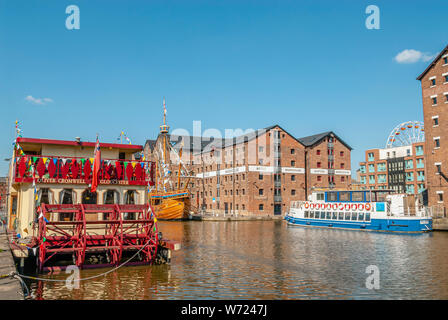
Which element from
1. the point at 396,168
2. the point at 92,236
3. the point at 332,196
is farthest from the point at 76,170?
the point at 396,168

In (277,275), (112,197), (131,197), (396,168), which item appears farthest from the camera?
(396,168)

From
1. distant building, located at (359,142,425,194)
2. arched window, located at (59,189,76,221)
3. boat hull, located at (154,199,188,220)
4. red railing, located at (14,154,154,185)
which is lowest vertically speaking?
boat hull, located at (154,199,188,220)

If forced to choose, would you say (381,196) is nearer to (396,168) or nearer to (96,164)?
(96,164)

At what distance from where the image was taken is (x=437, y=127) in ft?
163

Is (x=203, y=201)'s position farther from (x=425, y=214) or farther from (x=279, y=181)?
(x=425, y=214)

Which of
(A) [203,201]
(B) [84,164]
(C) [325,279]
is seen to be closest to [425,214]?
(C) [325,279]

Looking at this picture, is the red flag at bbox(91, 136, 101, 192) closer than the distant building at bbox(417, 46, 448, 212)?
Yes

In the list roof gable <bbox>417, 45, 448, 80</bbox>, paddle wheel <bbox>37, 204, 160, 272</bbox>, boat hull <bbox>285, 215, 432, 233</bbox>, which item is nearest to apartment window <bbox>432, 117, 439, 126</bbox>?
roof gable <bbox>417, 45, 448, 80</bbox>

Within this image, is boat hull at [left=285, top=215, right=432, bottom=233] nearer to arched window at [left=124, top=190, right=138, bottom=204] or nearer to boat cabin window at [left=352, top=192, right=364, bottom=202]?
boat cabin window at [left=352, top=192, right=364, bottom=202]

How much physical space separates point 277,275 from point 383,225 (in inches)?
1068

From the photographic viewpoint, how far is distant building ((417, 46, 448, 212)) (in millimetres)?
48719

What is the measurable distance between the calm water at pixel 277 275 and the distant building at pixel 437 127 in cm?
2150

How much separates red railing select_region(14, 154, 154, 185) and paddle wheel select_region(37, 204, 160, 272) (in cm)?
176
